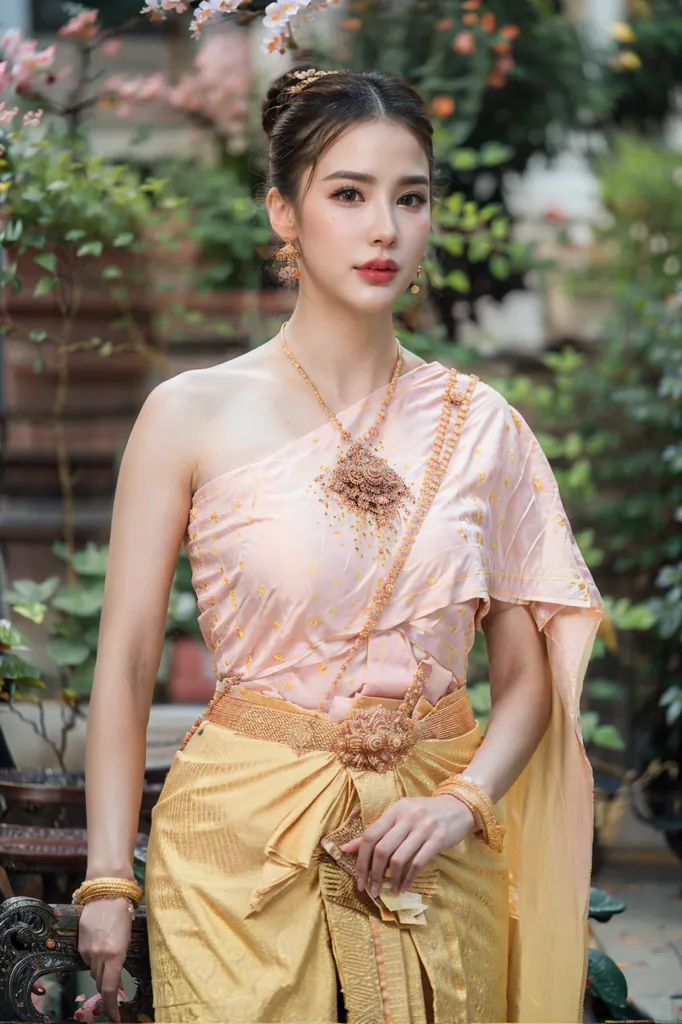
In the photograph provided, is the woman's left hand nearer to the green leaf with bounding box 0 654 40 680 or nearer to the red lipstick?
the red lipstick

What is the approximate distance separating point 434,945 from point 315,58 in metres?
3.10

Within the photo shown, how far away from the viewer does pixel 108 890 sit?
1888mm

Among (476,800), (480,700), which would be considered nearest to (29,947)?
(476,800)

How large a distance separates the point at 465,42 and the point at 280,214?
298cm

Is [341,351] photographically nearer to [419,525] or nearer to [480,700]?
[419,525]

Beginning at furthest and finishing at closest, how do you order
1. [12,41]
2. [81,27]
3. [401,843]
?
[81,27] → [12,41] → [401,843]

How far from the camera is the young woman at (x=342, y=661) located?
1.88 m

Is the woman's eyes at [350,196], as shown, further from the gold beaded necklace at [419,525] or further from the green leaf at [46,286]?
the green leaf at [46,286]

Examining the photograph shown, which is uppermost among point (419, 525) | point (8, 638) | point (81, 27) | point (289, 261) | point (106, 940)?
point (81, 27)

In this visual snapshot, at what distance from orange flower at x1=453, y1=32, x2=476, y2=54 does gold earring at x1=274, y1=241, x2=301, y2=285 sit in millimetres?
2887

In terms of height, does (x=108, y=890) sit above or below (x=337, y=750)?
below

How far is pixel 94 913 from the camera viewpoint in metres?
1.89

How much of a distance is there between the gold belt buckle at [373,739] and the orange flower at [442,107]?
3.24 meters

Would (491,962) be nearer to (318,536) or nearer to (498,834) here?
(498,834)
